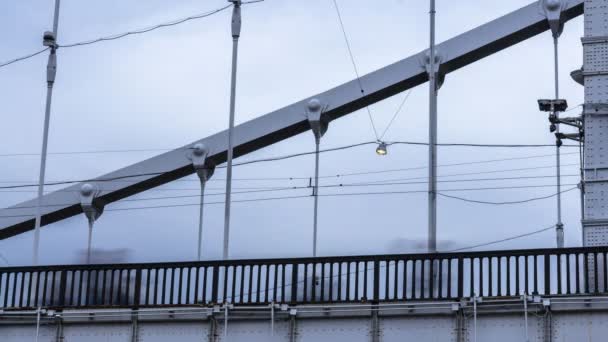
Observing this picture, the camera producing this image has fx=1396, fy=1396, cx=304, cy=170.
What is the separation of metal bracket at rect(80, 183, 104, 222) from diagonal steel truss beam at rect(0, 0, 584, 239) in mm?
322

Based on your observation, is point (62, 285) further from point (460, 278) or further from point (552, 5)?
point (552, 5)

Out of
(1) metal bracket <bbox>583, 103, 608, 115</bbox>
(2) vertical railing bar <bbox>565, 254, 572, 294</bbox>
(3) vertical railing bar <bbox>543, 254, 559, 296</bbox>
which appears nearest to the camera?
(3) vertical railing bar <bbox>543, 254, 559, 296</bbox>

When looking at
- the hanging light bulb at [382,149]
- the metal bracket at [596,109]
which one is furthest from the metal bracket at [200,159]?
the metal bracket at [596,109]

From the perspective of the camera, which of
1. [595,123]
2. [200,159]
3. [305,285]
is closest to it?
[305,285]

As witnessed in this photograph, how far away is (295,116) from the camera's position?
54625 mm

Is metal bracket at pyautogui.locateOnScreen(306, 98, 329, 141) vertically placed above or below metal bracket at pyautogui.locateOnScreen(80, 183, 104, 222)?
above

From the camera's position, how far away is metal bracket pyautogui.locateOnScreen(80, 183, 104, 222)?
58688 millimetres

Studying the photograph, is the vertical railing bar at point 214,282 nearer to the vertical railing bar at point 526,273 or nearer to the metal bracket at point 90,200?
the vertical railing bar at point 526,273

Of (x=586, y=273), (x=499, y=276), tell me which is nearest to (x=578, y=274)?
(x=586, y=273)

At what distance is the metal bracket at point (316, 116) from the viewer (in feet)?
172

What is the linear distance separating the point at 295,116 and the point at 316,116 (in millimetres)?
2244

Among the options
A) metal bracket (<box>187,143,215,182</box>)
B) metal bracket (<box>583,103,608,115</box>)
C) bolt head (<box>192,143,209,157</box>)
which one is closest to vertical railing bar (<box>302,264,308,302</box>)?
metal bracket (<box>583,103,608,115</box>)

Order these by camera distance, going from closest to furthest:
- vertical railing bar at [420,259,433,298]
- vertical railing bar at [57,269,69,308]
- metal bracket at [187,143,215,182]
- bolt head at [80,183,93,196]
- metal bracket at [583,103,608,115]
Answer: vertical railing bar at [420,259,433,298], vertical railing bar at [57,269,69,308], metal bracket at [583,103,608,115], metal bracket at [187,143,215,182], bolt head at [80,183,93,196]

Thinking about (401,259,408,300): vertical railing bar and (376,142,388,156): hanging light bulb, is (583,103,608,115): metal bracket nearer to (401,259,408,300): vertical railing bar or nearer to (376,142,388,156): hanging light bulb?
(401,259,408,300): vertical railing bar
